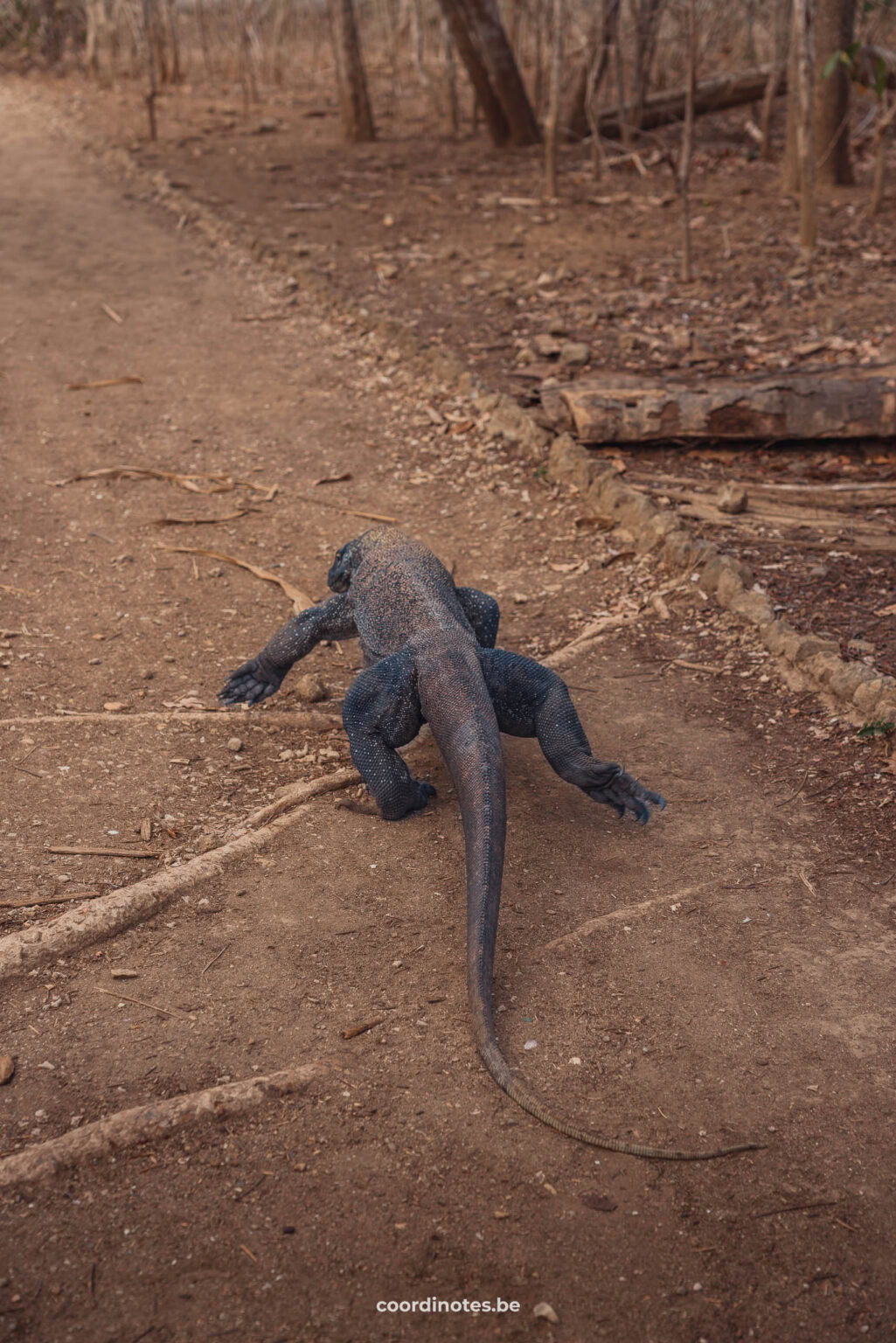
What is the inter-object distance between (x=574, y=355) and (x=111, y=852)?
5318mm

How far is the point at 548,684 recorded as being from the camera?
415 cm

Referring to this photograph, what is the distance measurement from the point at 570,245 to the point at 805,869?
8094mm

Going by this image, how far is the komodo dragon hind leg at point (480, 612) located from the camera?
474 centimetres

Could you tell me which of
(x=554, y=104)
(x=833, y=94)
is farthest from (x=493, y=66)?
(x=833, y=94)

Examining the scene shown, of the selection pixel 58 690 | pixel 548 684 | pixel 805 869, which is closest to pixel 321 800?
pixel 548 684

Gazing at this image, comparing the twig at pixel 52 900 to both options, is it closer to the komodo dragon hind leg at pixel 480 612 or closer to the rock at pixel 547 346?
the komodo dragon hind leg at pixel 480 612

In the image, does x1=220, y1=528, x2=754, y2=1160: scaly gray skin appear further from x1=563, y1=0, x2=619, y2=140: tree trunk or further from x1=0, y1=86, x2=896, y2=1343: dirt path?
x1=563, y1=0, x2=619, y2=140: tree trunk

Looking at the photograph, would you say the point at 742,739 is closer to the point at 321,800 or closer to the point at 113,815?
the point at 321,800

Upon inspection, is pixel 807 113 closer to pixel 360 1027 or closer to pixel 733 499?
pixel 733 499

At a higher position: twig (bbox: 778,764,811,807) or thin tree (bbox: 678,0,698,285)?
thin tree (bbox: 678,0,698,285)

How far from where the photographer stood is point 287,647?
4836mm

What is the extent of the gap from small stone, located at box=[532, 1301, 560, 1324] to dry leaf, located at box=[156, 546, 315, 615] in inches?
149

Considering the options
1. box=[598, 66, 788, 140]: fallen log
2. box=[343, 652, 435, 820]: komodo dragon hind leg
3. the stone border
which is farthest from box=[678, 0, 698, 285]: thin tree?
box=[343, 652, 435, 820]: komodo dragon hind leg

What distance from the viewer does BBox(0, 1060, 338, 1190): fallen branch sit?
2.71m
